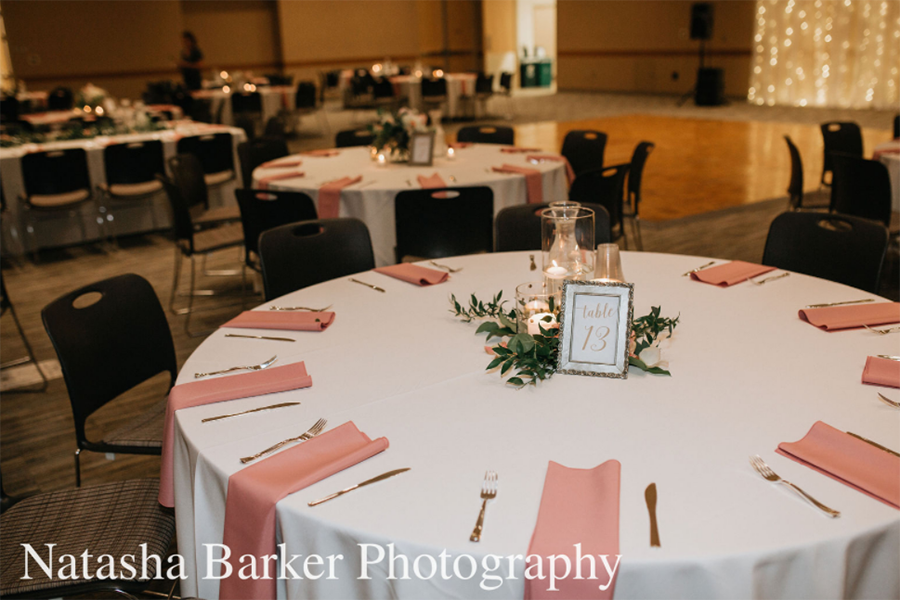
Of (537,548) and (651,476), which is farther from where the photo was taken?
(651,476)

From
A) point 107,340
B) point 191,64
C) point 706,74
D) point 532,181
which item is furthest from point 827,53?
point 107,340

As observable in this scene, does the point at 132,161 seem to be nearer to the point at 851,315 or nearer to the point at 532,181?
the point at 532,181

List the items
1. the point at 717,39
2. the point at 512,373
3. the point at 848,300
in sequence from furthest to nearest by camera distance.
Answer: the point at 717,39 → the point at 848,300 → the point at 512,373

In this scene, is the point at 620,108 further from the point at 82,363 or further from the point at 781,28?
the point at 82,363

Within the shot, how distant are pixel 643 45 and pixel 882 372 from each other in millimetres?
16584

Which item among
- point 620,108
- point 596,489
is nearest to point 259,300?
point 596,489

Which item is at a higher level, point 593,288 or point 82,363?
point 593,288

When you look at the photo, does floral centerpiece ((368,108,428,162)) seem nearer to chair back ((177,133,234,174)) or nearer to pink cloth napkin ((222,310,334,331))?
chair back ((177,133,234,174))

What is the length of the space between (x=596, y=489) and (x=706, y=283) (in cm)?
120

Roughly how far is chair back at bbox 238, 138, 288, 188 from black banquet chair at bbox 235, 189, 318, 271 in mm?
1519

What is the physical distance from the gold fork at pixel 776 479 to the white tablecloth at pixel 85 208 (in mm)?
5383

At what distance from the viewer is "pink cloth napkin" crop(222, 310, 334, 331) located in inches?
79.9

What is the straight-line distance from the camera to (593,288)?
5.23 ft

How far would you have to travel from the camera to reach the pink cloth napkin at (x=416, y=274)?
238 centimetres
